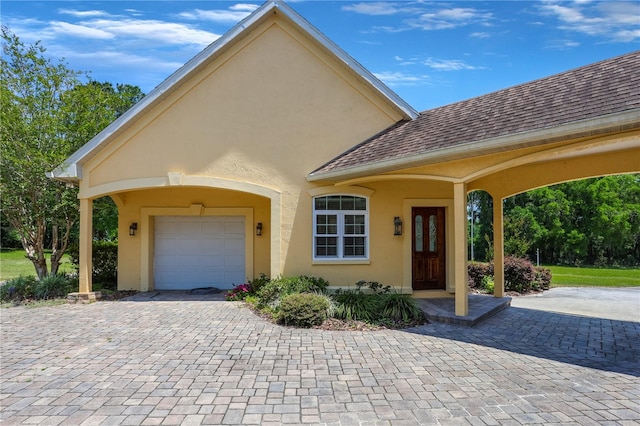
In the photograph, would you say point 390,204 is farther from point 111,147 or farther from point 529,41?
point 111,147

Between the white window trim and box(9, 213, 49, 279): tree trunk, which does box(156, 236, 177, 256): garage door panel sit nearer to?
box(9, 213, 49, 279): tree trunk

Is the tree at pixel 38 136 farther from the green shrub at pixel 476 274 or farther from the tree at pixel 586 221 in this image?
the tree at pixel 586 221

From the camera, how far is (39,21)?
37.1 feet

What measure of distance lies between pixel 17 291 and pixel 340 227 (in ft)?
31.1

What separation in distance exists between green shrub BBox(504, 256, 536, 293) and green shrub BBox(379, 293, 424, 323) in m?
6.15

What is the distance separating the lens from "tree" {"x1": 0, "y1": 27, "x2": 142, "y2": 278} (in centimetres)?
1168

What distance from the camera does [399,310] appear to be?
28.8ft

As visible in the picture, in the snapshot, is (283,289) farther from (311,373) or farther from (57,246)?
(57,246)

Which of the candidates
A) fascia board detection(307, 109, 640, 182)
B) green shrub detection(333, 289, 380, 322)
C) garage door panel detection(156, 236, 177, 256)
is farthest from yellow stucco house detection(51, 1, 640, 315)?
garage door panel detection(156, 236, 177, 256)

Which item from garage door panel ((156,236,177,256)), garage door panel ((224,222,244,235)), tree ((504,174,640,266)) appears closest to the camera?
garage door panel ((156,236,177,256))

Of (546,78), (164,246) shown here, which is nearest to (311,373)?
(546,78)

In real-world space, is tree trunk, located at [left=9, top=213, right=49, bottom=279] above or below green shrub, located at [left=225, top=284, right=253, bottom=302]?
above

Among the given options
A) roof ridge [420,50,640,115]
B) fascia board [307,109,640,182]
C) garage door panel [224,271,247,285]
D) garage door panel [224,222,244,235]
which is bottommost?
garage door panel [224,271,247,285]

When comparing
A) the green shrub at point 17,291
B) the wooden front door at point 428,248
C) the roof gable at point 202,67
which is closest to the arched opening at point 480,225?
the wooden front door at point 428,248
